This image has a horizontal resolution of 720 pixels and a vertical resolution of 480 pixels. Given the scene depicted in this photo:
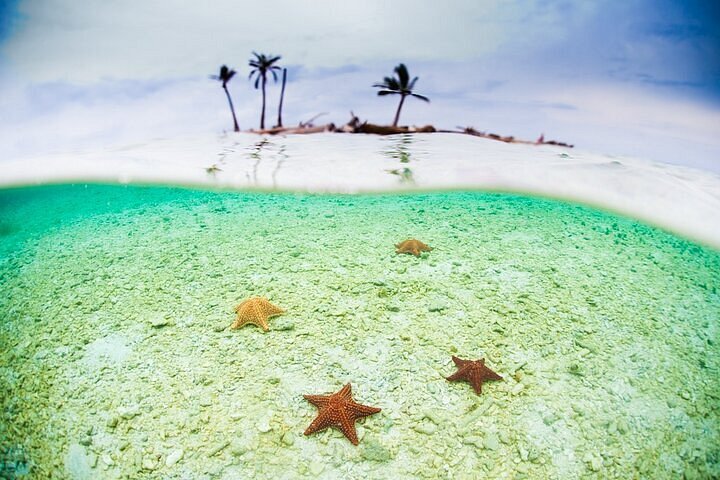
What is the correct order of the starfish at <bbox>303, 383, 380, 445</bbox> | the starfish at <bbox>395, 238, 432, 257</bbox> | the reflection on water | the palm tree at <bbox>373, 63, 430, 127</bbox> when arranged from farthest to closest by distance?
the palm tree at <bbox>373, 63, 430, 127</bbox> < the reflection on water < the starfish at <bbox>395, 238, 432, 257</bbox> < the starfish at <bbox>303, 383, 380, 445</bbox>

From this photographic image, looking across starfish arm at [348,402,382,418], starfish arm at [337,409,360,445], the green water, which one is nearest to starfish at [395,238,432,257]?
the green water

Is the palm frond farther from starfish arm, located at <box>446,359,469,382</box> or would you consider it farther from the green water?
starfish arm, located at <box>446,359,469,382</box>

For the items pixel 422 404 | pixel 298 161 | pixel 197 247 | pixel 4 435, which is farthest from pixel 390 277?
pixel 298 161

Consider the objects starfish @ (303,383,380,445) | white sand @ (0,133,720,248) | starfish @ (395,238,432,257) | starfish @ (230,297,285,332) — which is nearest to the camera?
starfish @ (303,383,380,445)

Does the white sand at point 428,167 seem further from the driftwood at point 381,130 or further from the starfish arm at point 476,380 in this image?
the starfish arm at point 476,380

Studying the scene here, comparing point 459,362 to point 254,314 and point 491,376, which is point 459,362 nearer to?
point 491,376
